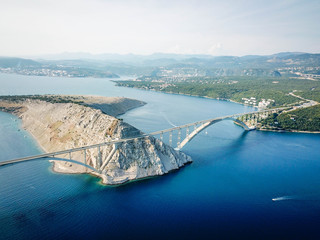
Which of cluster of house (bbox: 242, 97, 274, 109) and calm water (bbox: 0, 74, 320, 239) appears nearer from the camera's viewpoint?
calm water (bbox: 0, 74, 320, 239)

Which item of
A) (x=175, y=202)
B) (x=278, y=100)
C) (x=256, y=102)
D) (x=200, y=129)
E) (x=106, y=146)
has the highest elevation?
(x=106, y=146)

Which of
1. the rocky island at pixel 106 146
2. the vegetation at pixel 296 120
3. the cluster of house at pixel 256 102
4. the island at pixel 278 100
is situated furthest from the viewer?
the cluster of house at pixel 256 102

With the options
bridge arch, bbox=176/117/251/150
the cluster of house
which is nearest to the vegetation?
bridge arch, bbox=176/117/251/150

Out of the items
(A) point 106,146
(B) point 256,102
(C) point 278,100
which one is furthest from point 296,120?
(A) point 106,146

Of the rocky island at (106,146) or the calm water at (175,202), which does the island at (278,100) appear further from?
the rocky island at (106,146)

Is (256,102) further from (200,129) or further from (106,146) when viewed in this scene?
(106,146)

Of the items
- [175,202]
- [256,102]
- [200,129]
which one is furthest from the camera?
[256,102]

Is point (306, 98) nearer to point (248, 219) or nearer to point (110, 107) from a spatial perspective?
point (110, 107)

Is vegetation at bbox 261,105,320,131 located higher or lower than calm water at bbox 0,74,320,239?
higher

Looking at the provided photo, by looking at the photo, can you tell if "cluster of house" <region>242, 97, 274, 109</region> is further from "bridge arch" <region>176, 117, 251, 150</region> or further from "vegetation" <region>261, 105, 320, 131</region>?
"bridge arch" <region>176, 117, 251, 150</region>

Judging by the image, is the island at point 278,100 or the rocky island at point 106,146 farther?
the island at point 278,100

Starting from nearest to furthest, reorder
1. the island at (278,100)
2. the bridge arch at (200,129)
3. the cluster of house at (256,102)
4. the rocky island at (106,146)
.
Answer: the rocky island at (106,146) < the bridge arch at (200,129) < the island at (278,100) < the cluster of house at (256,102)

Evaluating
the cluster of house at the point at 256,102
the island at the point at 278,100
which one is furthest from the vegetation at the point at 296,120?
the cluster of house at the point at 256,102
